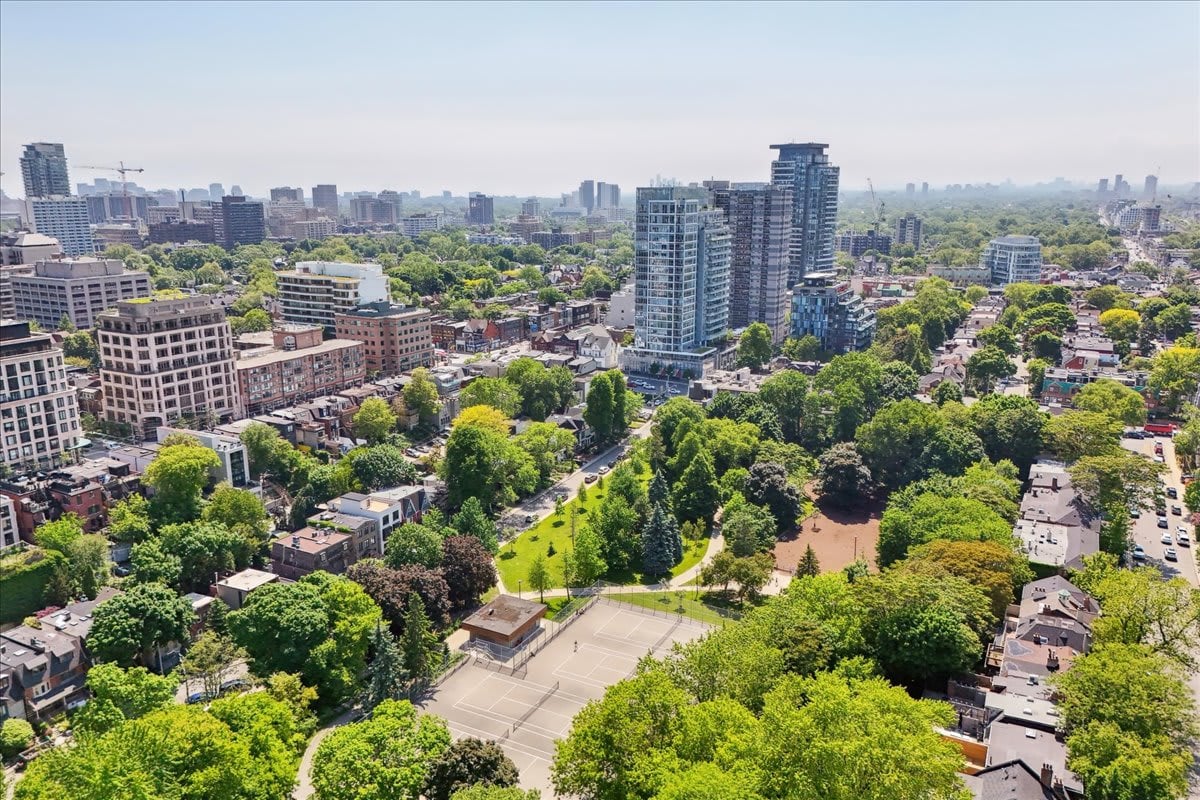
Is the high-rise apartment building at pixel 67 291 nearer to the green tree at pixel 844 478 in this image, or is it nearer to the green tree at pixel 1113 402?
the green tree at pixel 844 478

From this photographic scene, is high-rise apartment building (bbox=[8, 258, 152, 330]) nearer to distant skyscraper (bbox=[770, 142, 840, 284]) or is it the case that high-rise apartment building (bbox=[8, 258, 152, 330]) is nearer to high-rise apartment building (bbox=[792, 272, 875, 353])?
high-rise apartment building (bbox=[792, 272, 875, 353])

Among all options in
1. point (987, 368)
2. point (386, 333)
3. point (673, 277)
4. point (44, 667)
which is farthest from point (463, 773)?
point (987, 368)

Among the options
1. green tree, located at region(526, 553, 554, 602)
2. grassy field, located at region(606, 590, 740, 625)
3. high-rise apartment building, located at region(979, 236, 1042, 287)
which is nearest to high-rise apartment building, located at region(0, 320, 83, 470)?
green tree, located at region(526, 553, 554, 602)

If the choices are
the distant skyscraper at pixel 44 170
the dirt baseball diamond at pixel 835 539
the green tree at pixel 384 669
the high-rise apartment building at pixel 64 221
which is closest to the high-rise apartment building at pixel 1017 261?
the dirt baseball diamond at pixel 835 539

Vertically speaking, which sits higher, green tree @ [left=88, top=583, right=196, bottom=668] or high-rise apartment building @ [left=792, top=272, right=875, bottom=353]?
high-rise apartment building @ [left=792, top=272, right=875, bottom=353]

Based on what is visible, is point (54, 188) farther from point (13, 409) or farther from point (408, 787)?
point (408, 787)

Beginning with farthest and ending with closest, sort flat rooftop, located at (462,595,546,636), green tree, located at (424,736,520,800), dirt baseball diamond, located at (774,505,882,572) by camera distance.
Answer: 1. dirt baseball diamond, located at (774,505,882,572)
2. flat rooftop, located at (462,595,546,636)
3. green tree, located at (424,736,520,800)

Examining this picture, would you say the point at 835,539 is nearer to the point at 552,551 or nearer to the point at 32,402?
the point at 552,551
